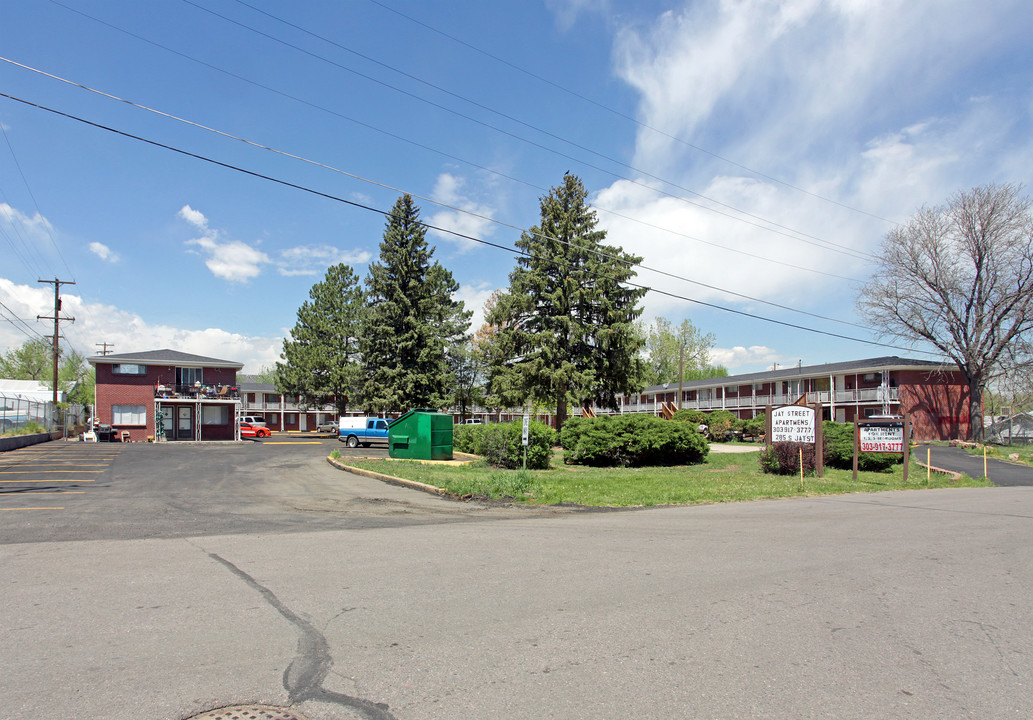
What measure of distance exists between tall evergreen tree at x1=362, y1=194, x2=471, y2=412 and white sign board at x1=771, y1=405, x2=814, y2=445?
97.6ft

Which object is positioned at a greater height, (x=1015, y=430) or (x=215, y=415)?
(x=215, y=415)

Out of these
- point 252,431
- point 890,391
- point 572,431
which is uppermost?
point 890,391

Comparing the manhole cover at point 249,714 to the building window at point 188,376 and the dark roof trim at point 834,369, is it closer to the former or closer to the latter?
the dark roof trim at point 834,369

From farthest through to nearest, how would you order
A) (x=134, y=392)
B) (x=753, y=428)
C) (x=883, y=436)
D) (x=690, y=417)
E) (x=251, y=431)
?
(x=251, y=431) < (x=134, y=392) < (x=753, y=428) < (x=690, y=417) < (x=883, y=436)

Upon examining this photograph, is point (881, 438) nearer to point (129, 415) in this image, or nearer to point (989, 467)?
point (989, 467)

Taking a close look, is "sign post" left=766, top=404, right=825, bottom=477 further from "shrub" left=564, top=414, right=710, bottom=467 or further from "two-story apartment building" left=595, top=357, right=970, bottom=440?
"two-story apartment building" left=595, top=357, right=970, bottom=440

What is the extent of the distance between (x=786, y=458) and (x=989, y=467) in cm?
1342

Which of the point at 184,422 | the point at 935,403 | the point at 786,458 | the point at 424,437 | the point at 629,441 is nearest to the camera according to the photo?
the point at 786,458

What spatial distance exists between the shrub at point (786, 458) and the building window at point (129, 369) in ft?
151

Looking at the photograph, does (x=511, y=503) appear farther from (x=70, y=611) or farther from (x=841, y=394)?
(x=841, y=394)

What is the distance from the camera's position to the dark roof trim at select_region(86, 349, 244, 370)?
47.5 metres

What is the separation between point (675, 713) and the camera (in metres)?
3.61

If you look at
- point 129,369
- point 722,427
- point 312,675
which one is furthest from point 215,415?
point 312,675

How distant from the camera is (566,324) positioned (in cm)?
3450
